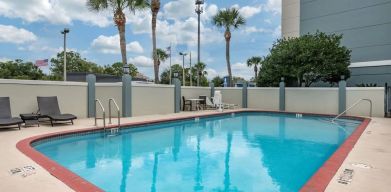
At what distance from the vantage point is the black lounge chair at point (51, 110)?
952 centimetres

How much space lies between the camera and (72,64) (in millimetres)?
41719

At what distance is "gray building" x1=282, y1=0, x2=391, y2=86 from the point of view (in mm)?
19922

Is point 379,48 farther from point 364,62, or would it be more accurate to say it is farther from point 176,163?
point 176,163

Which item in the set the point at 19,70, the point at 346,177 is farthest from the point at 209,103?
the point at 19,70

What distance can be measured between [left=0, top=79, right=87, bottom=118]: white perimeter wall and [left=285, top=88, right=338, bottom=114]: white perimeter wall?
12.1 metres

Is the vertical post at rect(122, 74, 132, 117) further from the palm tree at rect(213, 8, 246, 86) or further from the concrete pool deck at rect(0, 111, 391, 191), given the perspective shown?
the palm tree at rect(213, 8, 246, 86)

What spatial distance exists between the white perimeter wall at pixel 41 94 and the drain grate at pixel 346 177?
9.90m

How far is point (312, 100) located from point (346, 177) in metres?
13.6

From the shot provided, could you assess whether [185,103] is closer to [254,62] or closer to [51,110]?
[51,110]

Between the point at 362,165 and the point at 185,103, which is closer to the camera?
the point at 362,165

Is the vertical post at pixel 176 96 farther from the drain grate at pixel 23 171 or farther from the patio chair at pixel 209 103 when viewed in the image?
the drain grate at pixel 23 171

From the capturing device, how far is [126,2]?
1722 cm

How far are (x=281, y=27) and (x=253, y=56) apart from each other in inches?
720

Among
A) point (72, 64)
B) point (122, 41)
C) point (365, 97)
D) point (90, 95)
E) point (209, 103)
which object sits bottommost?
point (209, 103)
